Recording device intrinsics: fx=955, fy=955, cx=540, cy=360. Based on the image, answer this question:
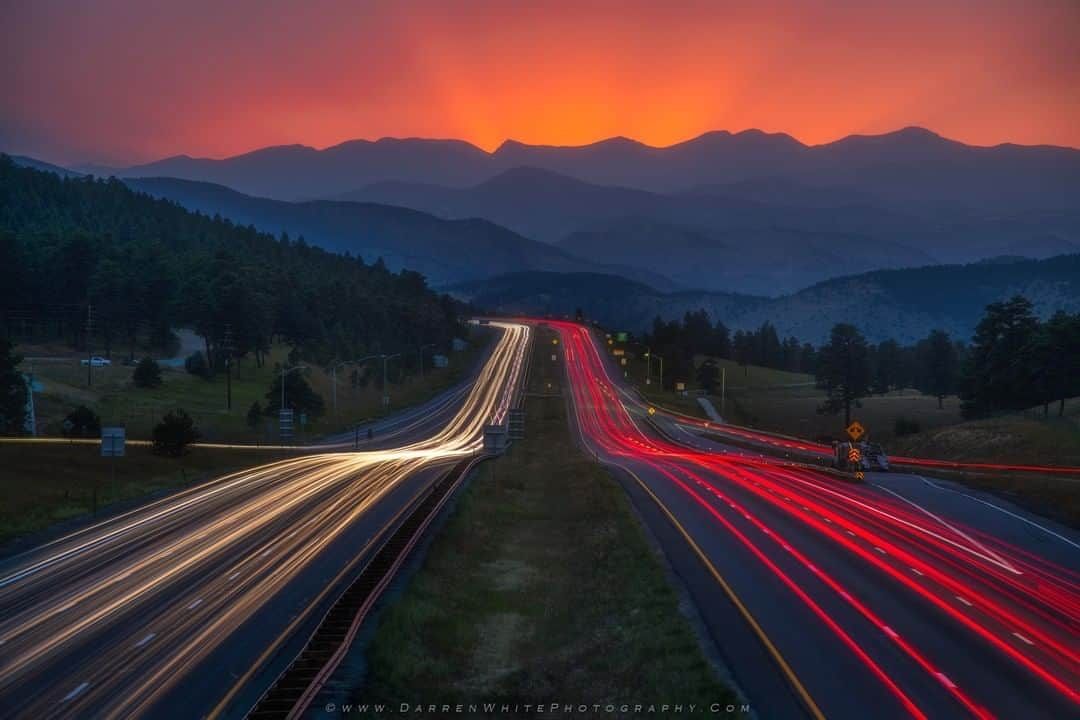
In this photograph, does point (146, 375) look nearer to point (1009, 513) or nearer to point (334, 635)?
point (334, 635)

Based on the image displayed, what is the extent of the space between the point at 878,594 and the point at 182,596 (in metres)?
22.2

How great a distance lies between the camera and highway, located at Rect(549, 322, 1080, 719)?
20875 mm

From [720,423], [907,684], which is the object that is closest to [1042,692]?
[907,684]

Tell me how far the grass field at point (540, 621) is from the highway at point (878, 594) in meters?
1.48

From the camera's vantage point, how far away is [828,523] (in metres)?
45.4

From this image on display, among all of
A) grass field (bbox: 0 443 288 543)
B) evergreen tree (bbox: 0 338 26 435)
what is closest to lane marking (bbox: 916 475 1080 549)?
grass field (bbox: 0 443 288 543)

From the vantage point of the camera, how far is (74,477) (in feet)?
176

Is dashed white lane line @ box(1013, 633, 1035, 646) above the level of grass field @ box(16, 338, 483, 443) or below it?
below

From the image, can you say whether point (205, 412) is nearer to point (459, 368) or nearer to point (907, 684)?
point (459, 368)

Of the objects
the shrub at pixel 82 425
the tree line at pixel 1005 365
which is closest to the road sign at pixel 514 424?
the shrub at pixel 82 425

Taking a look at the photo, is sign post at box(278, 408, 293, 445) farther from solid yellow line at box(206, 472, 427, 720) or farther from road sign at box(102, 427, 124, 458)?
solid yellow line at box(206, 472, 427, 720)

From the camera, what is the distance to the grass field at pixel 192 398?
88244mm

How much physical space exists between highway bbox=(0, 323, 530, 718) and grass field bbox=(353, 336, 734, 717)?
10.2 feet

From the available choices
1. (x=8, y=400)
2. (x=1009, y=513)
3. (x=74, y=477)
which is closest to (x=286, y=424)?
(x=8, y=400)
